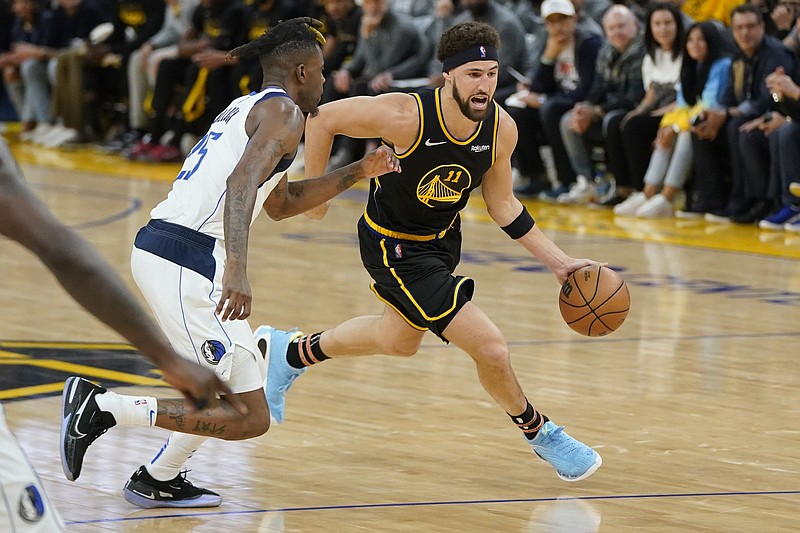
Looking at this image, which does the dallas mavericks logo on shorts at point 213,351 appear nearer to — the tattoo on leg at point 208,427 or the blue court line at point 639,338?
the tattoo on leg at point 208,427

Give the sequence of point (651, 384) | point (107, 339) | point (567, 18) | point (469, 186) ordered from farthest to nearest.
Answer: point (567, 18), point (107, 339), point (651, 384), point (469, 186)

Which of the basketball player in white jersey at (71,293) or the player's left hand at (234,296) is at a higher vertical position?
the basketball player in white jersey at (71,293)

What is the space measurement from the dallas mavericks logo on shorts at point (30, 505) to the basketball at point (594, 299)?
3081 millimetres

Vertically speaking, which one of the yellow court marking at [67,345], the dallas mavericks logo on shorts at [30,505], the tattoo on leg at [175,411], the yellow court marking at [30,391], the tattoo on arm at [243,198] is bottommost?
the yellow court marking at [67,345]

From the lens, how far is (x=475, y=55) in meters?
5.36

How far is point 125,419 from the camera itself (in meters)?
4.49

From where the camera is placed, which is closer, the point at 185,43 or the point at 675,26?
the point at 675,26

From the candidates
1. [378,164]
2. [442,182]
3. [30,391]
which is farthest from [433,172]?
[30,391]

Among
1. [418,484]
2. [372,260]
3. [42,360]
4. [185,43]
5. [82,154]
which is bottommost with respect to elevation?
[82,154]

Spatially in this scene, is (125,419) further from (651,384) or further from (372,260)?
(651,384)

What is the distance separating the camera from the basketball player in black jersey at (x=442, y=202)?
5168 millimetres

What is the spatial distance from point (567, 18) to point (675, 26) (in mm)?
1229

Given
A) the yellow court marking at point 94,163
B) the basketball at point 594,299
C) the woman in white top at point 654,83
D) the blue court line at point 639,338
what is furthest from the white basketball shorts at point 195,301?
the yellow court marking at point 94,163

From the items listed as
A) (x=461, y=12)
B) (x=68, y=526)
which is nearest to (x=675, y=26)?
(x=461, y=12)
